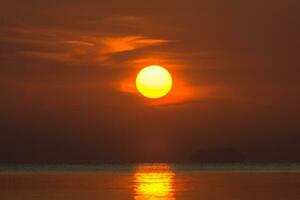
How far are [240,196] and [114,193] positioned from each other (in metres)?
3.93

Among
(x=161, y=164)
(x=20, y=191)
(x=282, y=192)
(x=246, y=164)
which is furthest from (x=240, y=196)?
(x=161, y=164)

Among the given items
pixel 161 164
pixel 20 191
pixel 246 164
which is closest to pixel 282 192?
pixel 20 191

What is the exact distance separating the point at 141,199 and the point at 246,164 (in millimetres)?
34873

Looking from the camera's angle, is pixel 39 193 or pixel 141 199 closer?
pixel 141 199

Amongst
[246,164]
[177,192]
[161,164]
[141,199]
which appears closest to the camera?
[141,199]

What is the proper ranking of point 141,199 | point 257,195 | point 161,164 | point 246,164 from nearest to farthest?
point 141,199 < point 257,195 < point 246,164 < point 161,164

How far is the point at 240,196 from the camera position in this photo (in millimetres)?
19312

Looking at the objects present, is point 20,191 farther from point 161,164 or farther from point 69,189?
point 161,164

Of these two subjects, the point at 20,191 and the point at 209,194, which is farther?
the point at 20,191

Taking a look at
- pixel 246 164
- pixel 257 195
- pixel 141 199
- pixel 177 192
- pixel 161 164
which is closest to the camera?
pixel 141 199

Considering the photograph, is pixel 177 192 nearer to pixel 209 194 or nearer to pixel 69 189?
pixel 209 194

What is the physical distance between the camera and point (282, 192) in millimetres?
20859

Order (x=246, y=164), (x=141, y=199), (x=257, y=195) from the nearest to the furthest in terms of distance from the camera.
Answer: (x=141, y=199) < (x=257, y=195) < (x=246, y=164)

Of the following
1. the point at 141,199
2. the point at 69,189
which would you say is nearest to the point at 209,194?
the point at 141,199
